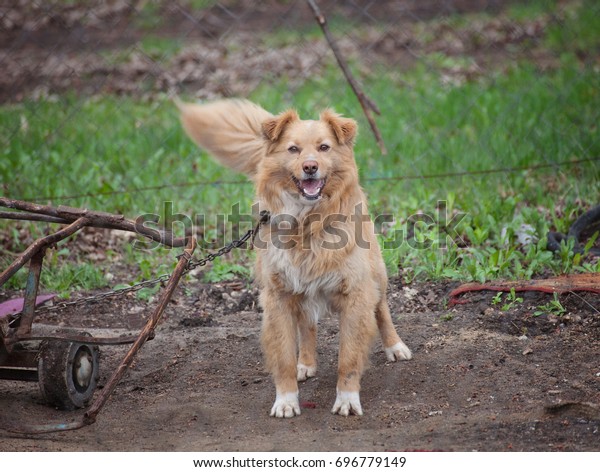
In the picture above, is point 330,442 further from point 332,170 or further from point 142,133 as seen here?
point 142,133

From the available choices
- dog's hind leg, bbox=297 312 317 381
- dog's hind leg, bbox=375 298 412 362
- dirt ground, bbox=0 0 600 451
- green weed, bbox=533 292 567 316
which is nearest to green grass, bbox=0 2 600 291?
dirt ground, bbox=0 0 600 451

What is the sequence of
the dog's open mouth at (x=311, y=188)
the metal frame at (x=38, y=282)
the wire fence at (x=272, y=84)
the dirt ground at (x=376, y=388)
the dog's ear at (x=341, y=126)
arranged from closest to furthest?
the dirt ground at (x=376, y=388), the metal frame at (x=38, y=282), the dog's open mouth at (x=311, y=188), the dog's ear at (x=341, y=126), the wire fence at (x=272, y=84)

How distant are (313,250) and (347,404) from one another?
31.4 inches

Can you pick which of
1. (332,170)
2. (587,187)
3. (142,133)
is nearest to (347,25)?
(142,133)

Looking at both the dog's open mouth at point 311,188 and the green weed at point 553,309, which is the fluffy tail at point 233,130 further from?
the green weed at point 553,309

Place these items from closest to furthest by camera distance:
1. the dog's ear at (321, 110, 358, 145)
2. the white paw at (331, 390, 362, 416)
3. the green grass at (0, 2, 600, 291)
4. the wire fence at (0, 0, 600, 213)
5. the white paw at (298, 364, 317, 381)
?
the white paw at (331, 390, 362, 416), the dog's ear at (321, 110, 358, 145), the white paw at (298, 364, 317, 381), the green grass at (0, 2, 600, 291), the wire fence at (0, 0, 600, 213)

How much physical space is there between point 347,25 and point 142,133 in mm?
5013

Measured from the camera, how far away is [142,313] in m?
5.73

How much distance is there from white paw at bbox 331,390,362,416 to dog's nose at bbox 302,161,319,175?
1.13 m

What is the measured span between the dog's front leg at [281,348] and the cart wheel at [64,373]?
97 centimetres

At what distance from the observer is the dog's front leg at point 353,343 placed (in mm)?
4125

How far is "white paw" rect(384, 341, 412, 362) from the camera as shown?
4.72 metres

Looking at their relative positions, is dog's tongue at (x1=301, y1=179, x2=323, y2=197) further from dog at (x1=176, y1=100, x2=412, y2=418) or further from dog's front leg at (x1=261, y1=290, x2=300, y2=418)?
dog's front leg at (x1=261, y1=290, x2=300, y2=418)

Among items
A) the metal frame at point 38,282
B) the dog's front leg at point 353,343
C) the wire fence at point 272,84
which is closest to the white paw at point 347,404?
the dog's front leg at point 353,343
